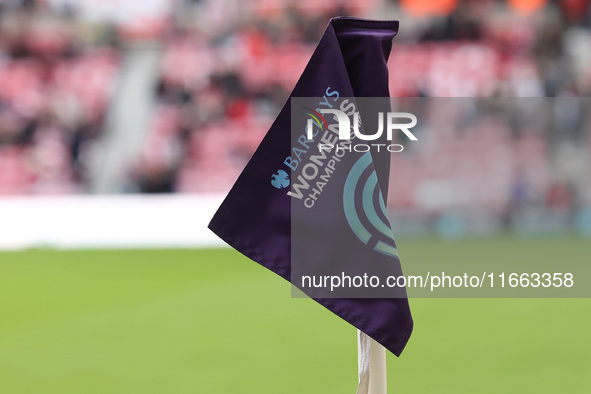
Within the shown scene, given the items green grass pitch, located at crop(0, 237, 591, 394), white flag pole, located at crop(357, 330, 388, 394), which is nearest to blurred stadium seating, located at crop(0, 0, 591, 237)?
green grass pitch, located at crop(0, 237, 591, 394)

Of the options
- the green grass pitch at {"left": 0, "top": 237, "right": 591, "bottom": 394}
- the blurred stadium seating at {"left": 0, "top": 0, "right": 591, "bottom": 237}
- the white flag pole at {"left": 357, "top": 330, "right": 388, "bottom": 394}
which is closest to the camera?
the white flag pole at {"left": 357, "top": 330, "right": 388, "bottom": 394}

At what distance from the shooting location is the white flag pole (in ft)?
8.00

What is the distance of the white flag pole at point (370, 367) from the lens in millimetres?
2438

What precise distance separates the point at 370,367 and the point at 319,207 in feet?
1.85

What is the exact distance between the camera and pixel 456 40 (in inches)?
421

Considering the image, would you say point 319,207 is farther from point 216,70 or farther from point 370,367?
point 216,70

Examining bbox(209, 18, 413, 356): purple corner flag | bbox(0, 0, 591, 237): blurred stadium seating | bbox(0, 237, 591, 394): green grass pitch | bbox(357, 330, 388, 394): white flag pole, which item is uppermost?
bbox(0, 0, 591, 237): blurred stadium seating

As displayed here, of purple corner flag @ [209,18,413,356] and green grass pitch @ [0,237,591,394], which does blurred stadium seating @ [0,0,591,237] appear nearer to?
green grass pitch @ [0,237,591,394]

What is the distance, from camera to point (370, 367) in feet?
8.05

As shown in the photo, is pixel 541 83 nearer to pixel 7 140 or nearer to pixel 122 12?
pixel 122 12

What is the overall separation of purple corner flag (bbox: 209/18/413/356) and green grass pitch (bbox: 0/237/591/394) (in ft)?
5.20

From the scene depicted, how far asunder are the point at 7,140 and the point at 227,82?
3.10 m

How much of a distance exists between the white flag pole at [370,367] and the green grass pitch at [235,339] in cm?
127

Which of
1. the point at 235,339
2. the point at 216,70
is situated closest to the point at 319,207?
the point at 235,339
